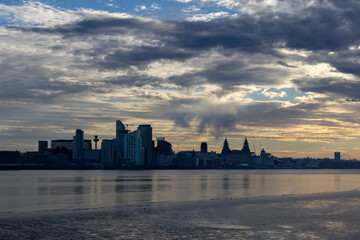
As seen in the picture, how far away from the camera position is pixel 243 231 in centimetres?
4125

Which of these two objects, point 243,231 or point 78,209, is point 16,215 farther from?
point 243,231

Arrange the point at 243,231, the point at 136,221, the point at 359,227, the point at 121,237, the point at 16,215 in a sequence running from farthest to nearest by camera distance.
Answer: the point at 16,215
the point at 136,221
the point at 359,227
the point at 243,231
the point at 121,237

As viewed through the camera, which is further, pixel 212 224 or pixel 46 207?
pixel 46 207

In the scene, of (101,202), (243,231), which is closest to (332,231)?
(243,231)

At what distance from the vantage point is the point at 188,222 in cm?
4684

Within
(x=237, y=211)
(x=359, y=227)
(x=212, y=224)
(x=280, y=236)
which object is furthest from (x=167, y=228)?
(x=359, y=227)

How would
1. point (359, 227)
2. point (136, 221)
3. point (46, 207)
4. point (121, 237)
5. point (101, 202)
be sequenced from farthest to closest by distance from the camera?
point (101, 202)
point (46, 207)
point (136, 221)
point (359, 227)
point (121, 237)

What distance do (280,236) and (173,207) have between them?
2519 centimetres

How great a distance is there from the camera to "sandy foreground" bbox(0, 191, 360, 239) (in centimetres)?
3925

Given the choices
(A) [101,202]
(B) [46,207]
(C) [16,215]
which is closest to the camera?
(C) [16,215]

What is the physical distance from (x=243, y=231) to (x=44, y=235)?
1906 cm

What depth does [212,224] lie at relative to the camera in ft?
150

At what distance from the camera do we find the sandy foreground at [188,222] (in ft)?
129

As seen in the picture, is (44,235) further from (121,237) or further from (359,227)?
(359,227)
